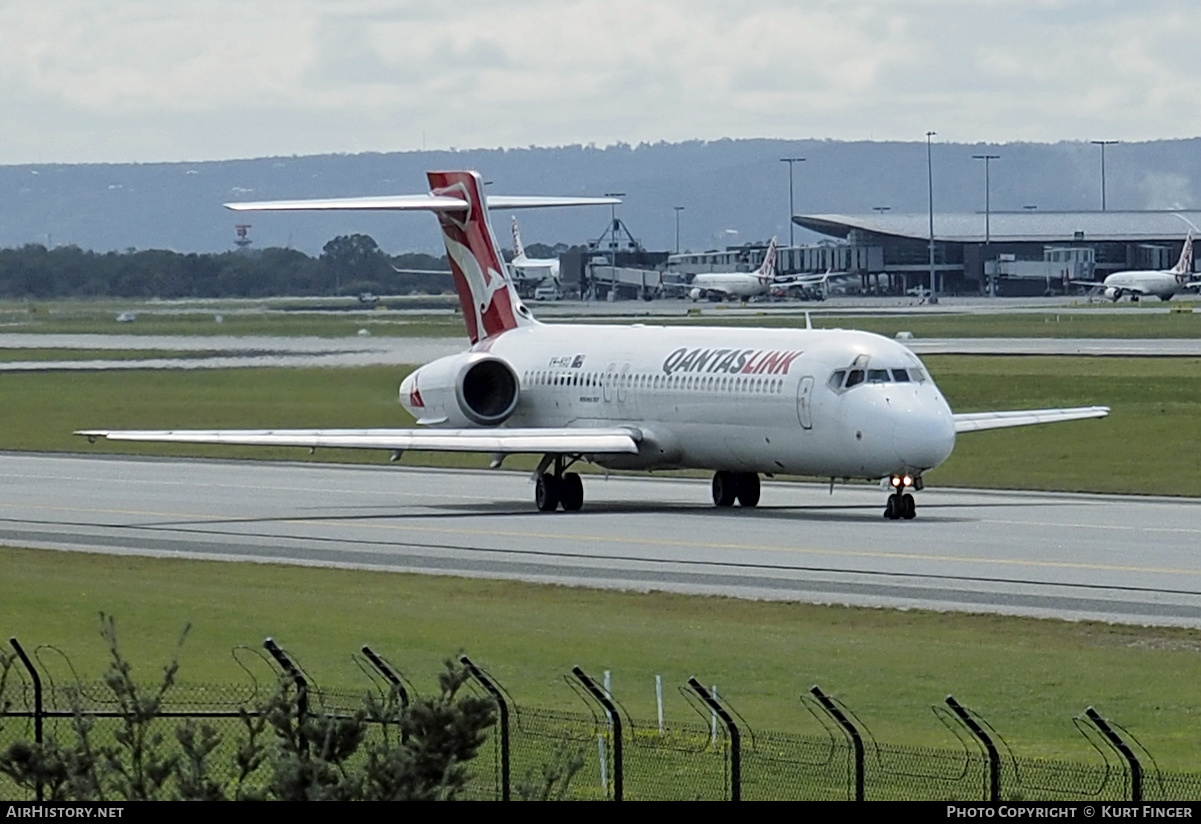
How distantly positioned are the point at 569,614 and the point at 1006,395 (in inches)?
1700

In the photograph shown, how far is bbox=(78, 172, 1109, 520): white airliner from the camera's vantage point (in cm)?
3959

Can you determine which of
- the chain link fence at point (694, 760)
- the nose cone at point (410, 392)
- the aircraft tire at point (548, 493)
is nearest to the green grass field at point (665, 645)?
the chain link fence at point (694, 760)

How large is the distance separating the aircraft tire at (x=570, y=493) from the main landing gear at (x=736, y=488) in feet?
8.29

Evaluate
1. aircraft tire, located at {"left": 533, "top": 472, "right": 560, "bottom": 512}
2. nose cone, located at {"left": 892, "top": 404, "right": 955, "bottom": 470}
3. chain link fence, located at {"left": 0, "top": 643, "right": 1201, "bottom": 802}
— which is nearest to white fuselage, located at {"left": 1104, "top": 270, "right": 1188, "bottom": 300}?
aircraft tire, located at {"left": 533, "top": 472, "right": 560, "bottom": 512}

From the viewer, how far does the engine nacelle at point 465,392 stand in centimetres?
4631

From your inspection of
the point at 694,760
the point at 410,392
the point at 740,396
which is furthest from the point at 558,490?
the point at 694,760

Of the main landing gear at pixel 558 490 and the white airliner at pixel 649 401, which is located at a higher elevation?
the white airliner at pixel 649 401

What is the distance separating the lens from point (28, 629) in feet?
94.6

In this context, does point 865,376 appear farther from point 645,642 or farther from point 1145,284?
point 1145,284

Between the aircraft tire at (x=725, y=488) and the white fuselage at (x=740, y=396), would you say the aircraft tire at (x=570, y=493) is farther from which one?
the aircraft tire at (x=725, y=488)

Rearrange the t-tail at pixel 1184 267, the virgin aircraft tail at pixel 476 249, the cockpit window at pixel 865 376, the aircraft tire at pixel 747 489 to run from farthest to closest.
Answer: the t-tail at pixel 1184 267 → the virgin aircraft tail at pixel 476 249 → the aircraft tire at pixel 747 489 → the cockpit window at pixel 865 376

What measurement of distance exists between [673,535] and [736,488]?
5175 millimetres

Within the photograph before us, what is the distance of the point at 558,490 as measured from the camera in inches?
1718

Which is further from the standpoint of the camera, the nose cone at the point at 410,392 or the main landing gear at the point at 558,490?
the nose cone at the point at 410,392
